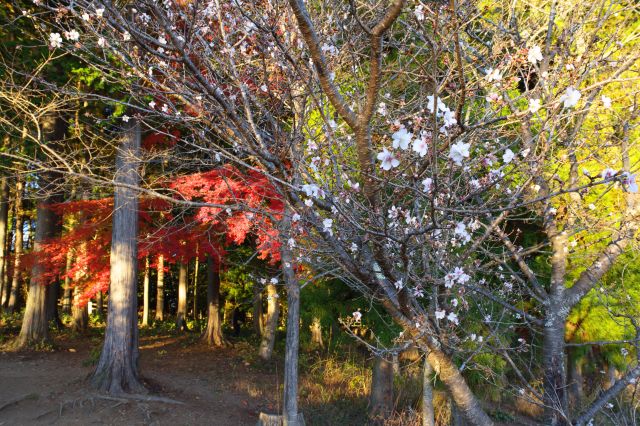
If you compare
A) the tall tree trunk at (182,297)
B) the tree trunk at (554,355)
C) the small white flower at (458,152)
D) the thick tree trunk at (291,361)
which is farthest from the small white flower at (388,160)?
the tall tree trunk at (182,297)

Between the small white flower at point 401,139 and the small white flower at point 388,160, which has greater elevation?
the small white flower at point 401,139

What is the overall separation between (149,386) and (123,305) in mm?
1450

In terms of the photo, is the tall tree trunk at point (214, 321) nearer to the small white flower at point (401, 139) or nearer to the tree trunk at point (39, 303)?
the tree trunk at point (39, 303)

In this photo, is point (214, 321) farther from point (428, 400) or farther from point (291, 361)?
point (428, 400)

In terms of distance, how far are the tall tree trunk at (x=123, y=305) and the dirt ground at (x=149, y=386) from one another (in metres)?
0.39

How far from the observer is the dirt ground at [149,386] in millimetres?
6699

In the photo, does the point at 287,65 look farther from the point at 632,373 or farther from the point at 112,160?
the point at 112,160

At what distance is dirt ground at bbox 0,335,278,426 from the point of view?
670 centimetres

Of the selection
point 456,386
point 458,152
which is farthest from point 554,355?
point 458,152

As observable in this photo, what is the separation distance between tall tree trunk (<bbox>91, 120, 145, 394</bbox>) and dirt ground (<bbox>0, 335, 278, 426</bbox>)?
1.28 feet

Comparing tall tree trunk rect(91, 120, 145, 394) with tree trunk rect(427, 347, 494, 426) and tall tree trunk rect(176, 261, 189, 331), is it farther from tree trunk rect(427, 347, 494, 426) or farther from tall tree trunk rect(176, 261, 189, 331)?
tall tree trunk rect(176, 261, 189, 331)

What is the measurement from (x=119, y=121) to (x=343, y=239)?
7026 millimetres

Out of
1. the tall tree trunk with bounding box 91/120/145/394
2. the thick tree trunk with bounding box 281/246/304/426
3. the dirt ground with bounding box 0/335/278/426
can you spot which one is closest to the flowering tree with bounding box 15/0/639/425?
the thick tree trunk with bounding box 281/246/304/426

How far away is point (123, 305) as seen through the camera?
7.62 meters
